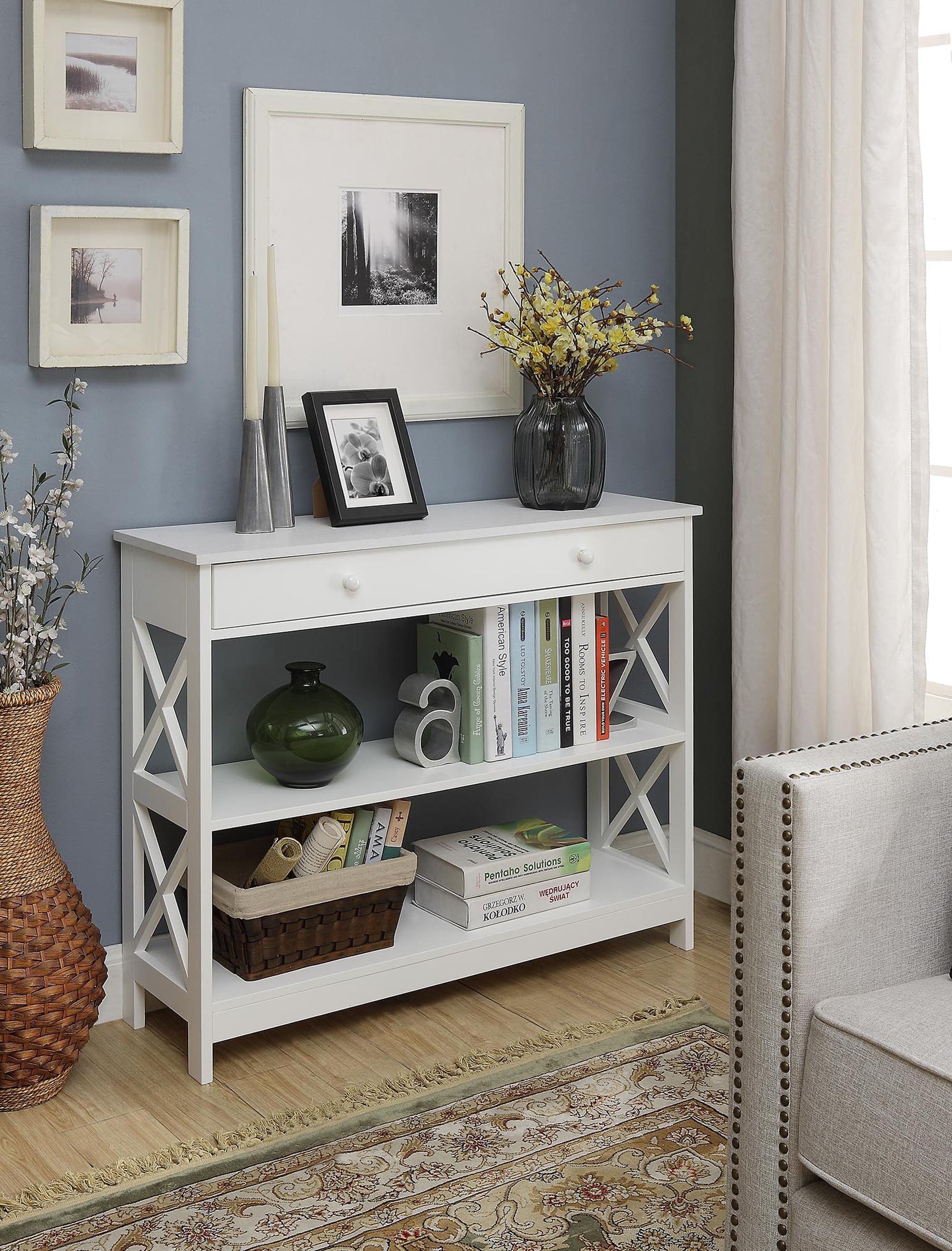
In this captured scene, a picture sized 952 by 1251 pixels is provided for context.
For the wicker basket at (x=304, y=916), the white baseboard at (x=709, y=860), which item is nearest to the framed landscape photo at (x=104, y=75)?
the wicker basket at (x=304, y=916)

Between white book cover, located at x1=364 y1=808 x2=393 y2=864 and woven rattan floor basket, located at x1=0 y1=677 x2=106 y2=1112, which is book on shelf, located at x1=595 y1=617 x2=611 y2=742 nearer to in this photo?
white book cover, located at x1=364 y1=808 x2=393 y2=864

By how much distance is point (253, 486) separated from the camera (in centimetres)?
242

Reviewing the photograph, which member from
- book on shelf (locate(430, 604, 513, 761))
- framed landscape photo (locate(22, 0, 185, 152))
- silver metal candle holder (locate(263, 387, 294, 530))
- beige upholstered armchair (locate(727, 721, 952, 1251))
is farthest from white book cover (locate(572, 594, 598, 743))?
framed landscape photo (locate(22, 0, 185, 152))

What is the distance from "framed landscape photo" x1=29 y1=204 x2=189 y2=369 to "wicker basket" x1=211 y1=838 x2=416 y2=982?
94 cm

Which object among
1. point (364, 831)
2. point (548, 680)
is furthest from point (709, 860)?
point (364, 831)

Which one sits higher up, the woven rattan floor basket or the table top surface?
the table top surface

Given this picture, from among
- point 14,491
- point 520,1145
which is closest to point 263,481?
point 14,491

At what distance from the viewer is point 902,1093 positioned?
4.92ft

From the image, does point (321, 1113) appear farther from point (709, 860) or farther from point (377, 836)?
point (709, 860)

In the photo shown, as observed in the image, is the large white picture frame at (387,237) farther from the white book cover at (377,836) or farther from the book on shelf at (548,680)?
the white book cover at (377,836)

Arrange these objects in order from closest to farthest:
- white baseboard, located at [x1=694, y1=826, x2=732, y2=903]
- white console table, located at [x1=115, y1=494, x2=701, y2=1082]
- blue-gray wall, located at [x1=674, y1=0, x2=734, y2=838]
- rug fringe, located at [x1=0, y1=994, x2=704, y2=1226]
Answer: rug fringe, located at [x1=0, y1=994, x2=704, y2=1226]
white console table, located at [x1=115, y1=494, x2=701, y2=1082]
blue-gray wall, located at [x1=674, y1=0, x2=734, y2=838]
white baseboard, located at [x1=694, y1=826, x2=732, y2=903]

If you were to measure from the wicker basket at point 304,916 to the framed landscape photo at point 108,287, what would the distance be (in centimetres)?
Result: 94

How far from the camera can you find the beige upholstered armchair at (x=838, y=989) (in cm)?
153

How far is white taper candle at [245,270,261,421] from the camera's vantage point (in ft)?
8.03
